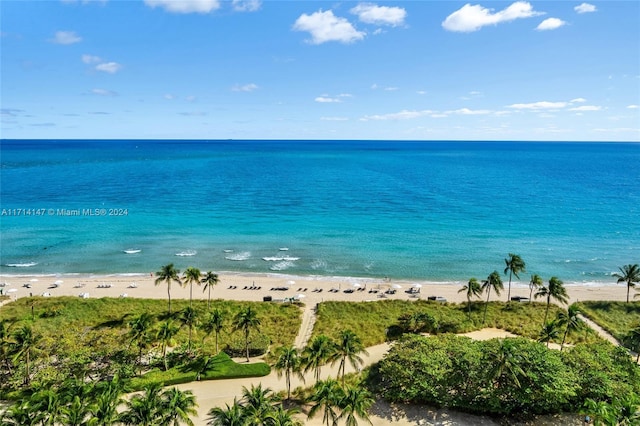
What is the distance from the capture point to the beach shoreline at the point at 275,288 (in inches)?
2291

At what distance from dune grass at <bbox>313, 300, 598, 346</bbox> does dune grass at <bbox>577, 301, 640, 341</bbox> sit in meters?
4.15

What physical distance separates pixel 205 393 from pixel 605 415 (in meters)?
32.2

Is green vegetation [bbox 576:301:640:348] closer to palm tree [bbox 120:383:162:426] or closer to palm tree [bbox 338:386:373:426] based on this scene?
palm tree [bbox 338:386:373:426]

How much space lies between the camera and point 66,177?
17100cm

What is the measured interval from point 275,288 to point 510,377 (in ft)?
129

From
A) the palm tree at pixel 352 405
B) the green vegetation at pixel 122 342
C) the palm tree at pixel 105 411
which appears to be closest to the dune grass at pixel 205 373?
the green vegetation at pixel 122 342

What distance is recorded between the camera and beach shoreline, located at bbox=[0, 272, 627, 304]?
58188 mm

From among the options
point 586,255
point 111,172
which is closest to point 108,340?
point 586,255

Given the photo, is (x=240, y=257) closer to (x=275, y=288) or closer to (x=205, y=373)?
(x=275, y=288)

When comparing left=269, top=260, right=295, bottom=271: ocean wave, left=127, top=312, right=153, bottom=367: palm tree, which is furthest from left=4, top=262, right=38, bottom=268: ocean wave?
left=127, top=312, right=153, bottom=367: palm tree

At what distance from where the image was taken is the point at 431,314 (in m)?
49.7

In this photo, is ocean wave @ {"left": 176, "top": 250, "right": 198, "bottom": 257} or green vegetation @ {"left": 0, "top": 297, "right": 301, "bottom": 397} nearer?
green vegetation @ {"left": 0, "top": 297, "right": 301, "bottom": 397}

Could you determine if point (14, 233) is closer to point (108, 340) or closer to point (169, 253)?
point (169, 253)

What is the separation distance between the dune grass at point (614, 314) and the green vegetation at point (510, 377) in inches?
649
